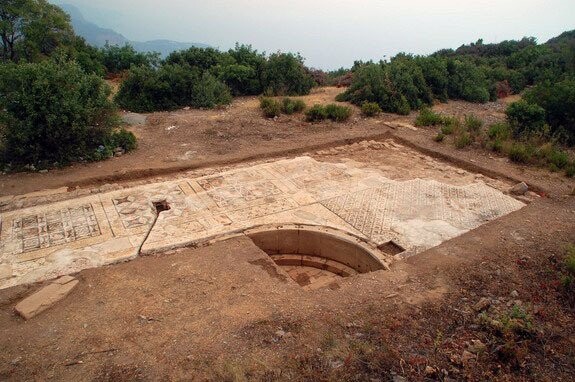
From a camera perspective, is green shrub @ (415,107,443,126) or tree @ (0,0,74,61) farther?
tree @ (0,0,74,61)

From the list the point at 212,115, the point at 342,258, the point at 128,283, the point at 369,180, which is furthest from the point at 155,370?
the point at 212,115

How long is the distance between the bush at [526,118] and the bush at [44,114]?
32.7ft

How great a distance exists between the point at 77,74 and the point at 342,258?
6.68 m

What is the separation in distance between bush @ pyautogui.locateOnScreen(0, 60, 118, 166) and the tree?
30.9ft

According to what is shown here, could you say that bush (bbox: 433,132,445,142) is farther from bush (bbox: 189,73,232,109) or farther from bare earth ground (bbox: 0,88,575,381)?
bush (bbox: 189,73,232,109)

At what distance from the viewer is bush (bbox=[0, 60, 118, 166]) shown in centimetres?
786

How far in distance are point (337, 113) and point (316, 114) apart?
22.9 inches

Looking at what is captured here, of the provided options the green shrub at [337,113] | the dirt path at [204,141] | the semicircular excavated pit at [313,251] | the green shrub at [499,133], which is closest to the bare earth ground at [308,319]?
the semicircular excavated pit at [313,251]

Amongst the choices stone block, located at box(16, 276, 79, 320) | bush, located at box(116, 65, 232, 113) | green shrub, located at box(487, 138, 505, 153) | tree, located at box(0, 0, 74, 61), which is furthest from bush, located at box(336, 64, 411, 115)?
tree, located at box(0, 0, 74, 61)

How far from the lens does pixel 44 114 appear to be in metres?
8.02

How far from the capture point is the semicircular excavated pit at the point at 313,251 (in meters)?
6.10

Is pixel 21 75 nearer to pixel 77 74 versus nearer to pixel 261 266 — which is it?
pixel 77 74

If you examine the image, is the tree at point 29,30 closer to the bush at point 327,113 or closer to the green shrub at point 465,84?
the bush at point 327,113

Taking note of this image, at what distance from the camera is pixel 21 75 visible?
790 centimetres
